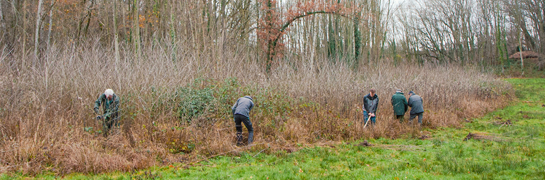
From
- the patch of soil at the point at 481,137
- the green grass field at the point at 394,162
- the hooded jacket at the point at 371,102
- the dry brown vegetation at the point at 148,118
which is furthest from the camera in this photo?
the hooded jacket at the point at 371,102

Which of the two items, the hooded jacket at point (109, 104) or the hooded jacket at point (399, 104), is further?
the hooded jacket at point (399, 104)

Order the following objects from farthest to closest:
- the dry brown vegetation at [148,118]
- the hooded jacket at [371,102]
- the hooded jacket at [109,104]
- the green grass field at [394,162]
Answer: the hooded jacket at [371,102]
the hooded jacket at [109,104]
the dry brown vegetation at [148,118]
the green grass field at [394,162]

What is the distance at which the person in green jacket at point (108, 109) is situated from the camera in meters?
7.62

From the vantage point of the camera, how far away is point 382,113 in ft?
37.2

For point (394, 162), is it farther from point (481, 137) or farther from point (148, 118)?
point (148, 118)

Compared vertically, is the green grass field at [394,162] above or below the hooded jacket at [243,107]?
below

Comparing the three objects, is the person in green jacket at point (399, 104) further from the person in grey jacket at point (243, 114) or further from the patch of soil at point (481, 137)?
the person in grey jacket at point (243, 114)

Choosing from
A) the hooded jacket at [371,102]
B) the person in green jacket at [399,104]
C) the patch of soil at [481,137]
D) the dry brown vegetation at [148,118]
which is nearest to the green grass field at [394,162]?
the patch of soil at [481,137]

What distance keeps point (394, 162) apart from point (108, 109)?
653 cm

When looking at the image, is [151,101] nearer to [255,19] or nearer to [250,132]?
[250,132]

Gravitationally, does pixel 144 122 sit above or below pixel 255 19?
below

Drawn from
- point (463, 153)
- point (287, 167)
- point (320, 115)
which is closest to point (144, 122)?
point (287, 167)

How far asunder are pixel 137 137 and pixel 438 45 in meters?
38.4

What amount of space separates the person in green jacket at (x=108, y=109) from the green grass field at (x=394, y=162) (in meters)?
2.10
